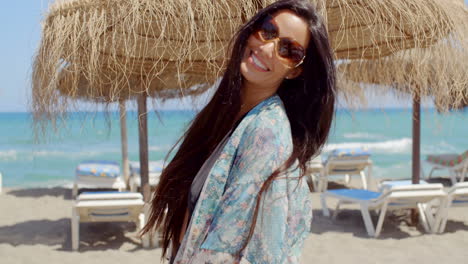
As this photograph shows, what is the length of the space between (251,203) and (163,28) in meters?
1.52

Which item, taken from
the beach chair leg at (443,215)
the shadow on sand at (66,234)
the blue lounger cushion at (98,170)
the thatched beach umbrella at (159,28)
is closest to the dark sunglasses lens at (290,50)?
the thatched beach umbrella at (159,28)

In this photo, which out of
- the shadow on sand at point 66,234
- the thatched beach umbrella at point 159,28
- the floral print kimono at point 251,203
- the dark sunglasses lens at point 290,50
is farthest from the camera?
the shadow on sand at point 66,234

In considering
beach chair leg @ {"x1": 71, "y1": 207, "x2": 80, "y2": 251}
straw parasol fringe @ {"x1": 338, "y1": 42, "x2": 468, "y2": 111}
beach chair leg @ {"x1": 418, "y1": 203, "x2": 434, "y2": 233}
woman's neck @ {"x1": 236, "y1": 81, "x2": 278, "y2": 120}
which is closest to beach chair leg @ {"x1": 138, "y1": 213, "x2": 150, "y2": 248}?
beach chair leg @ {"x1": 71, "y1": 207, "x2": 80, "y2": 251}

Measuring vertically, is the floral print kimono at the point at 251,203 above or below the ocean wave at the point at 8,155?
above

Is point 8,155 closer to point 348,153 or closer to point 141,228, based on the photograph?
point 348,153

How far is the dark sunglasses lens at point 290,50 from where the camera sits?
112 centimetres

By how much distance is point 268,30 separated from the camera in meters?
1.15

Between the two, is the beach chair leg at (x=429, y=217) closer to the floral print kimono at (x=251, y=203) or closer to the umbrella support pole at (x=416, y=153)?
the umbrella support pole at (x=416, y=153)

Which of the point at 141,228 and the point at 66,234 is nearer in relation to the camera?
the point at 141,228

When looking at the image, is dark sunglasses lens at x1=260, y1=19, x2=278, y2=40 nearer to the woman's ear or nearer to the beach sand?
the woman's ear

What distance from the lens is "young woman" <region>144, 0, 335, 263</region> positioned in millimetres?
968

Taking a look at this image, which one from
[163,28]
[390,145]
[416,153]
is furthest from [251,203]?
[390,145]

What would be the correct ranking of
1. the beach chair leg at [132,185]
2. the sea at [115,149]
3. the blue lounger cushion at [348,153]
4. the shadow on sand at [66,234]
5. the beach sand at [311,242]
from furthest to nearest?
the sea at [115,149] < the blue lounger cushion at [348,153] < the beach chair leg at [132,185] < the shadow on sand at [66,234] < the beach sand at [311,242]

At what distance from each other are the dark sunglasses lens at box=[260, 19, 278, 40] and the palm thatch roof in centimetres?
119
